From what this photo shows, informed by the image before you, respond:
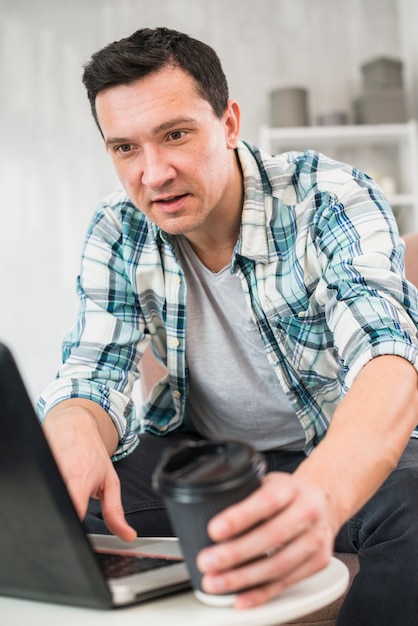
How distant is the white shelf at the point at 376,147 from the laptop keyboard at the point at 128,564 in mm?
3664

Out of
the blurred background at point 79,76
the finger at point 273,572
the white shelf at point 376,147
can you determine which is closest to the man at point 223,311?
the finger at point 273,572

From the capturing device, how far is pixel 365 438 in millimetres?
837

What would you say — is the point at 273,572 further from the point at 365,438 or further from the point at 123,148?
the point at 123,148

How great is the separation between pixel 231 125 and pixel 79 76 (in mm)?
3325

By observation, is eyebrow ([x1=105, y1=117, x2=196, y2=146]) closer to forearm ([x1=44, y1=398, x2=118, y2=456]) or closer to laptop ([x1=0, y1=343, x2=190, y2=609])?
forearm ([x1=44, y1=398, x2=118, y2=456])

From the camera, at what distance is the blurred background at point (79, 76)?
15.2ft

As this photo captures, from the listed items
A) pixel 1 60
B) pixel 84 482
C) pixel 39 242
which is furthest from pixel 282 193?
pixel 1 60

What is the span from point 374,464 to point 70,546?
325mm

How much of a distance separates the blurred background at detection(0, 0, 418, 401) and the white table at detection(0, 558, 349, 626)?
3975 millimetres

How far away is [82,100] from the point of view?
15.2 feet

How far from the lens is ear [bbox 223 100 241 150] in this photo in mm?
1539

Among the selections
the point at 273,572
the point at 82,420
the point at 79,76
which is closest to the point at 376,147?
the point at 79,76

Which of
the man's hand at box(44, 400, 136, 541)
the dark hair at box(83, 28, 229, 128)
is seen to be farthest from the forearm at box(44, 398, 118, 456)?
the dark hair at box(83, 28, 229, 128)

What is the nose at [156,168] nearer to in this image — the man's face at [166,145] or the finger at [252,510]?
the man's face at [166,145]
